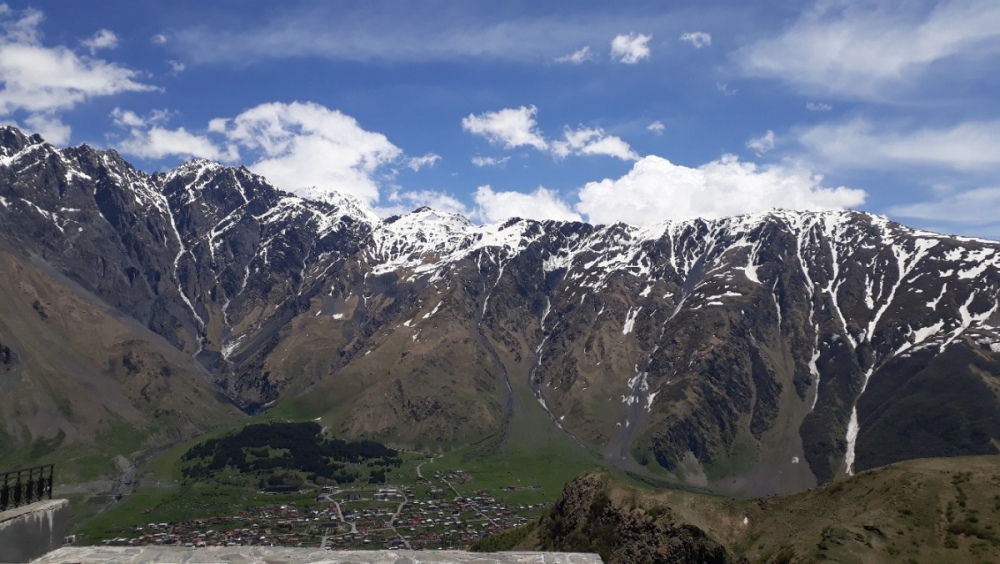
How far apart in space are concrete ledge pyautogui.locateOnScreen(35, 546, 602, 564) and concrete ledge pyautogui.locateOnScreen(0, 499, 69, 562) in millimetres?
905

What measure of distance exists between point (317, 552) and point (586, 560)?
6.19 metres

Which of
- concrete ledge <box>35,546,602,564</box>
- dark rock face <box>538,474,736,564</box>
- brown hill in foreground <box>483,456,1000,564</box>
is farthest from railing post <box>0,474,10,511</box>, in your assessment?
dark rock face <box>538,474,736,564</box>

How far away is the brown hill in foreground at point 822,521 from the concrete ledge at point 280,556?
121ft

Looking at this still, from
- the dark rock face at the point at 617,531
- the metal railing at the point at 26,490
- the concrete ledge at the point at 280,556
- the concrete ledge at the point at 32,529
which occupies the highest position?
the metal railing at the point at 26,490

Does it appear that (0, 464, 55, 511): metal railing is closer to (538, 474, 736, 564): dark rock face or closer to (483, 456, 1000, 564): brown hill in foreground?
(483, 456, 1000, 564): brown hill in foreground

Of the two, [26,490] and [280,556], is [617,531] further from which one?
[280,556]

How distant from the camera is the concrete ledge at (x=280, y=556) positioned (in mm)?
16312

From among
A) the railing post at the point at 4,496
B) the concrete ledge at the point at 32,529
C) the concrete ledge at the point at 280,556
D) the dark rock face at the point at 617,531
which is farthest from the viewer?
the dark rock face at the point at 617,531

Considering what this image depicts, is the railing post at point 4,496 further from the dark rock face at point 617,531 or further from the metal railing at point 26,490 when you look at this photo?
the dark rock face at point 617,531

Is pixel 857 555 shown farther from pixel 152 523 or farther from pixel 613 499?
pixel 152 523

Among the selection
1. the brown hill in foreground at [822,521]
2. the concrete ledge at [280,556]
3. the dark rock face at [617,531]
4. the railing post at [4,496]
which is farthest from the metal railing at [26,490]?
the dark rock face at [617,531]

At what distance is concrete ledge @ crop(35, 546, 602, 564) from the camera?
1631 cm

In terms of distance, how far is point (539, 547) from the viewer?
261ft

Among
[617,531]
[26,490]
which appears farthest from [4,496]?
[617,531]
